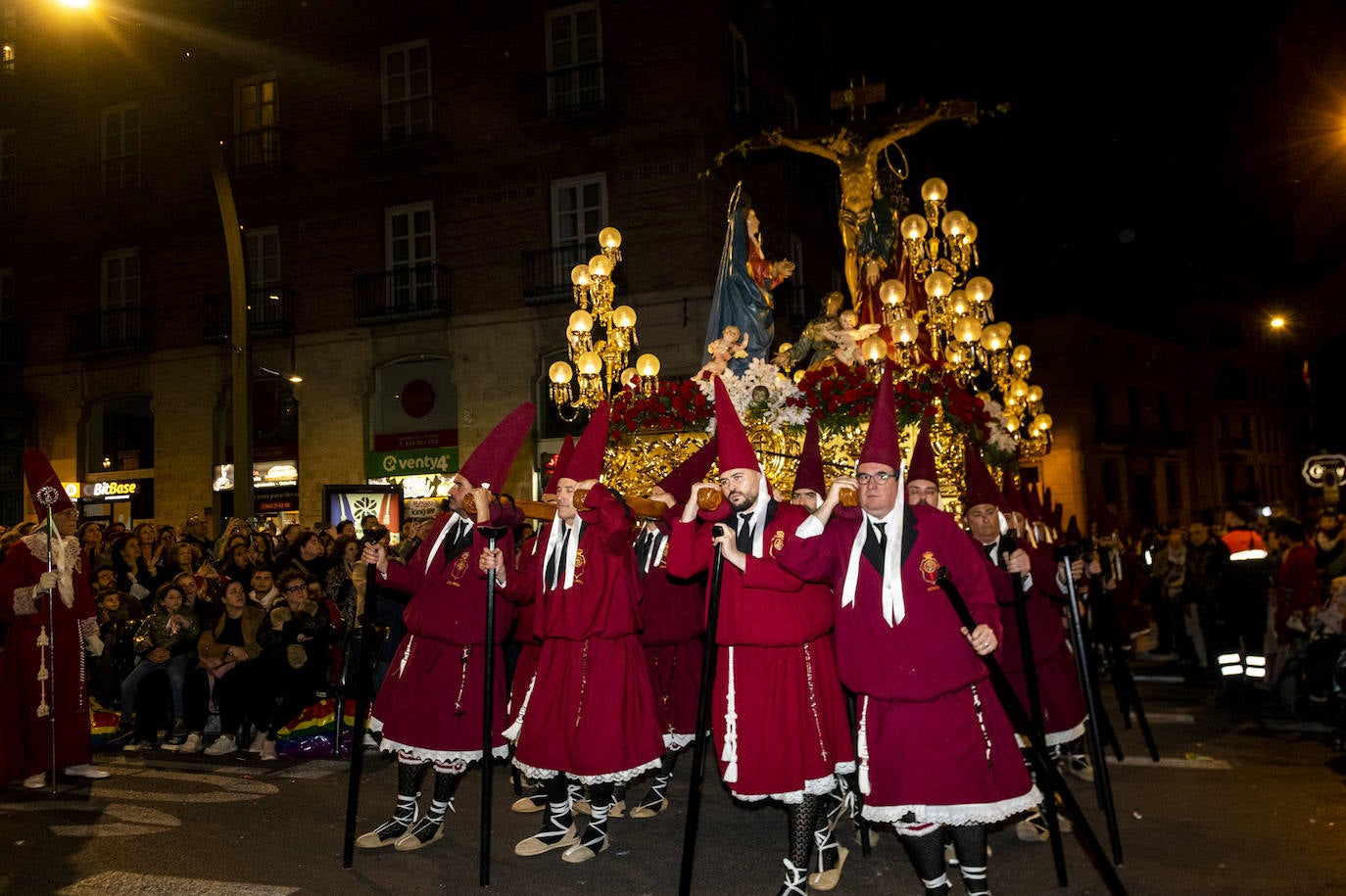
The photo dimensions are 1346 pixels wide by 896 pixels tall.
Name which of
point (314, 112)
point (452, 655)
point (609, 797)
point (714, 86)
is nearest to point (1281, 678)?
point (609, 797)

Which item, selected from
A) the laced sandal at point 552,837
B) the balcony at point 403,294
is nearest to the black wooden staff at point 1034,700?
the laced sandal at point 552,837

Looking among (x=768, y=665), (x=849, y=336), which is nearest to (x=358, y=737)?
(x=768, y=665)

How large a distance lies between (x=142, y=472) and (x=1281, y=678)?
23.7 meters

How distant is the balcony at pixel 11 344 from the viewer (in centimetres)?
2512

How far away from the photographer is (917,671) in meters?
4.15

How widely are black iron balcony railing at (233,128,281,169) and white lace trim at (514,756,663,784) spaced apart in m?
20.7

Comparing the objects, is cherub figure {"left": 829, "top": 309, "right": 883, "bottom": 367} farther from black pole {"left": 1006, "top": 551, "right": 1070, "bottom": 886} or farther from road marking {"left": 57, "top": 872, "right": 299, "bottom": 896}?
road marking {"left": 57, "top": 872, "right": 299, "bottom": 896}

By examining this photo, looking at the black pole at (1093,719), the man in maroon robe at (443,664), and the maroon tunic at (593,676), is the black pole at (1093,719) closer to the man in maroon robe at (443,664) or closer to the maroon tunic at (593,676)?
the maroon tunic at (593,676)

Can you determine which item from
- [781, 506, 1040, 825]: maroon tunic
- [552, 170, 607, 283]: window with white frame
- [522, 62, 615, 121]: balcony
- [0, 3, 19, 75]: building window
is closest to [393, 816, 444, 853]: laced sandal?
[781, 506, 1040, 825]: maroon tunic

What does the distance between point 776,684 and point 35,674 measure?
600cm

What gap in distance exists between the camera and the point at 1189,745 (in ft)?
27.7

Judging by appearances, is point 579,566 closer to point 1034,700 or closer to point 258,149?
point 1034,700

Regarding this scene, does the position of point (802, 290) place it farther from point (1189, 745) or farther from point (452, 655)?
point (452, 655)

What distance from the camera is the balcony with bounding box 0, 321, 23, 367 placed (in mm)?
25125
